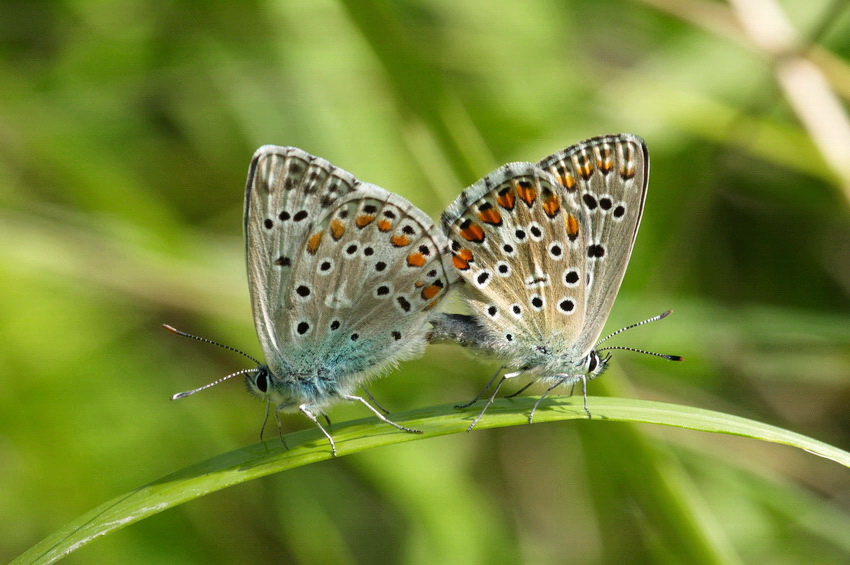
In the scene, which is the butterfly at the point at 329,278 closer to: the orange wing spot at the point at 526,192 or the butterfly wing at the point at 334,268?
the butterfly wing at the point at 334,268

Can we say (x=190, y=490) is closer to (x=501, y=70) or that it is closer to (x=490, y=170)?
(x=490, y=170)

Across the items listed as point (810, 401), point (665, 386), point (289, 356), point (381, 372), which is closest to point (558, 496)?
point (665, 386)

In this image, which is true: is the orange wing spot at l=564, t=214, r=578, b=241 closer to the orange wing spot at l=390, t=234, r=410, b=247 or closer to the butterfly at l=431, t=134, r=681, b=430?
the butterfly at l=431, t=134, r=681, b=430

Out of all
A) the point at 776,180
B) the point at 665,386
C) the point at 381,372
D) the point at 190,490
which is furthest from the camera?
the point at 776,180

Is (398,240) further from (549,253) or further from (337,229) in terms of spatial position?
(549,253)

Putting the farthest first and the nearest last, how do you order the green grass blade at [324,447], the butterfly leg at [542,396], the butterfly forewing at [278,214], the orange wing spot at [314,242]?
the orange wing spot at [314,242] < the butterfly forewing at [278,214] < the butterfly leg at [542,396] < the green grass blade at [324,447]

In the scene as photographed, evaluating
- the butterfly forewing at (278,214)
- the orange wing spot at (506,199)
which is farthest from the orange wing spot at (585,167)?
the butterfly forewing at (278,214)

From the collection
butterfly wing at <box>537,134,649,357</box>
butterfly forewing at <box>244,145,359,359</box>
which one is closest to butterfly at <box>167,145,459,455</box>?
butterfly forewing at <box>244,145,359,359</box>
